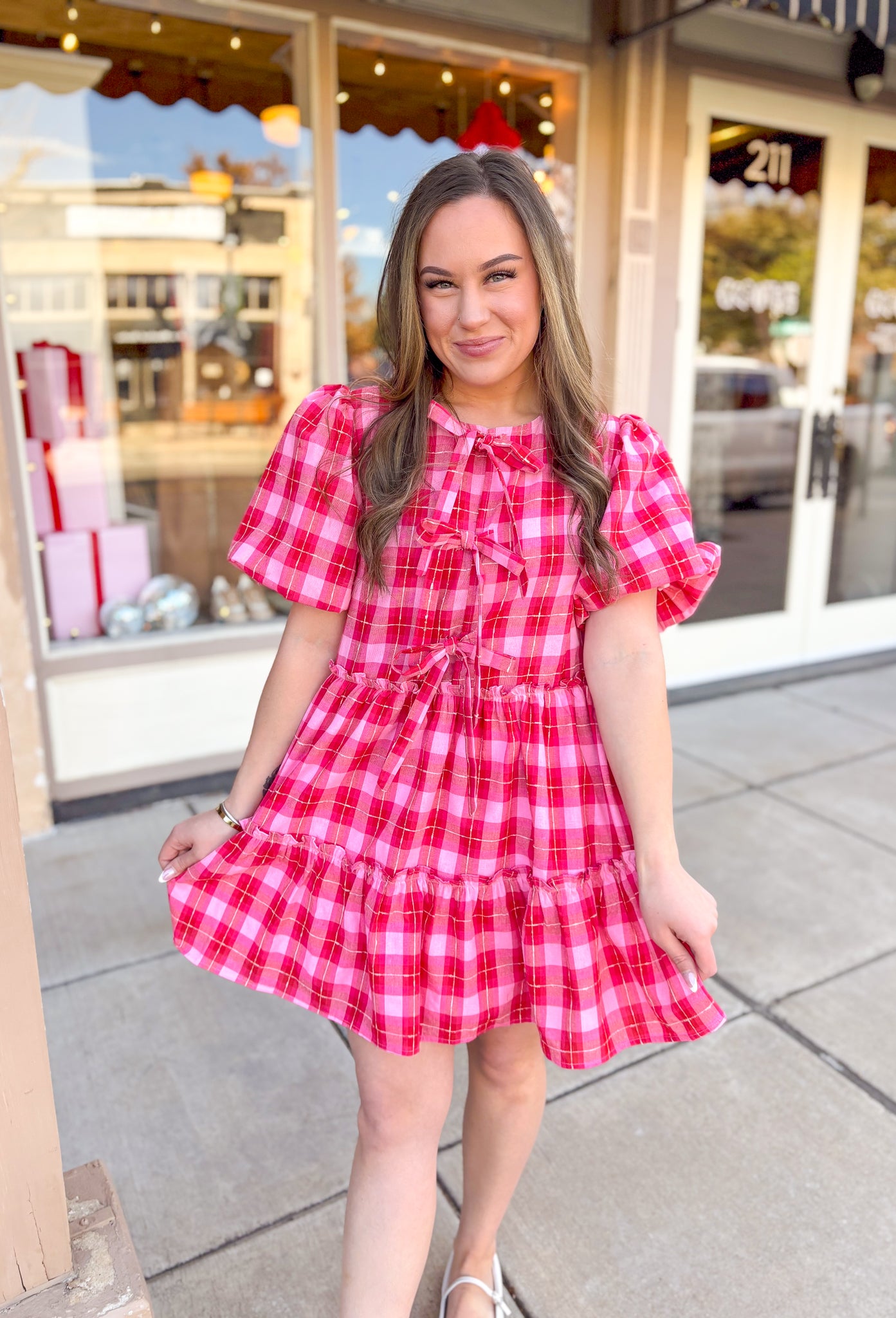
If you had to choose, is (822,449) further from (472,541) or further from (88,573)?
(472,541)

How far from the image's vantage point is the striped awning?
119 inches

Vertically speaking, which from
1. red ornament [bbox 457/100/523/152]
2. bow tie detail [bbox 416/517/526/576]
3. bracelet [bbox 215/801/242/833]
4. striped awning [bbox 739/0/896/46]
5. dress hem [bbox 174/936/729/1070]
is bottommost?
dress hem [bbox 174/936/729/1070]

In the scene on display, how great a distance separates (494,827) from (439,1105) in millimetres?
397

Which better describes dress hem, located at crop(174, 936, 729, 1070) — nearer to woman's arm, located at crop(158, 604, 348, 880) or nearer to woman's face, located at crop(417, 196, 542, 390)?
woman's arm, located at crop(158, 604, 348, 880)

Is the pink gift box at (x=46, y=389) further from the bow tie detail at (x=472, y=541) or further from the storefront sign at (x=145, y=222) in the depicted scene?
the bow tie detail at (x=472, y=541)

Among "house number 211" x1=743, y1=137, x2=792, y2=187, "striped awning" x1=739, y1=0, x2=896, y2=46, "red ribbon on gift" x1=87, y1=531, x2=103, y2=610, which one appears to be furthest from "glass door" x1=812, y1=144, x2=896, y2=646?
"red ribbon on gift" x1=87, y1=531, x2=103, y2=610

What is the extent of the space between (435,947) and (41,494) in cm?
289

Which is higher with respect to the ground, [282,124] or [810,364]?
[282,124]

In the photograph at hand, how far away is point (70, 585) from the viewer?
3455mm

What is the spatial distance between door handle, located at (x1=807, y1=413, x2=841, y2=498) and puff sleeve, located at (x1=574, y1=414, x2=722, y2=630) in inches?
144

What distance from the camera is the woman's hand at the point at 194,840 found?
4.39 feet

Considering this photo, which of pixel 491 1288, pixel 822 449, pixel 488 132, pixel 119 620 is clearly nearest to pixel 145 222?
pixel 488 132

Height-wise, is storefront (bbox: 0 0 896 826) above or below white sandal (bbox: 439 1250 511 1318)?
above

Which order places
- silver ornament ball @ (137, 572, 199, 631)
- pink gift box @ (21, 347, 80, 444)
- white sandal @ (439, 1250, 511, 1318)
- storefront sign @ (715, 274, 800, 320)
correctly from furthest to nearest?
storefront sign @ (715, 274, 800, 320) → silver ornament ball @ (137, 572, 199, 631) → pink gift box @ (21, 347, 80, 444) → white sandal @ (439, 1250, 511, 1318)
